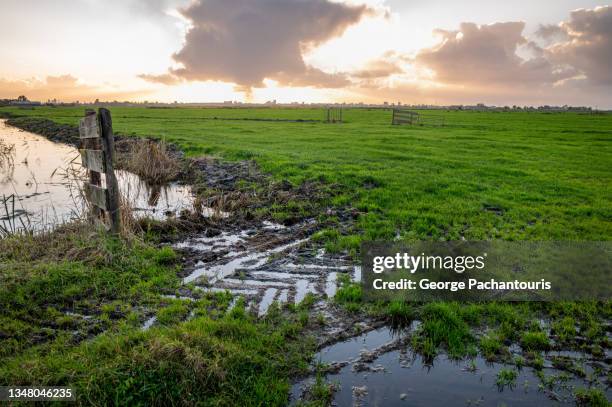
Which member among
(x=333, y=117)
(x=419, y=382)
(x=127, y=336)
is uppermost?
(x=333, y=117)

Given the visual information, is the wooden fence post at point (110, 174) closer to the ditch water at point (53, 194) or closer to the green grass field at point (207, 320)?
the green grass field at point (207, 320)

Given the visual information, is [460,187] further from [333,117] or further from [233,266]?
[333,117]

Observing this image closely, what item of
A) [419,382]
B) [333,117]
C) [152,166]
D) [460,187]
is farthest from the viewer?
[333,117]

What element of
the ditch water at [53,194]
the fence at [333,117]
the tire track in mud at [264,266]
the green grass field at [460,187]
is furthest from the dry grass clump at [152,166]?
the fence at [333,117]

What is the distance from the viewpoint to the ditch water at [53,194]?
11.0 m

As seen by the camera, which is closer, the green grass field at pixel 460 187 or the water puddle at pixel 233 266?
the water puddle at pixel 233 266

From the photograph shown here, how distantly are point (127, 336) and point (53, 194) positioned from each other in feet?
43.2

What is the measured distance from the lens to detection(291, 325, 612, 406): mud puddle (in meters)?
4.32

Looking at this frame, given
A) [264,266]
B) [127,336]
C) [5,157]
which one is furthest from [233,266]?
[5,157]

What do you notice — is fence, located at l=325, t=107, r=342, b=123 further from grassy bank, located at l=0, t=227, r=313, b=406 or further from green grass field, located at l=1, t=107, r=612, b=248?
grassy bank, located at l=0, t=227, r=313, b=406

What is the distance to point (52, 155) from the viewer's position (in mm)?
27141

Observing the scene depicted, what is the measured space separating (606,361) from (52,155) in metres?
31.3

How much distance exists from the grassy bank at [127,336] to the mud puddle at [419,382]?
47 centimetres

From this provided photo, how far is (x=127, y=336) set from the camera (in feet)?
16.2
